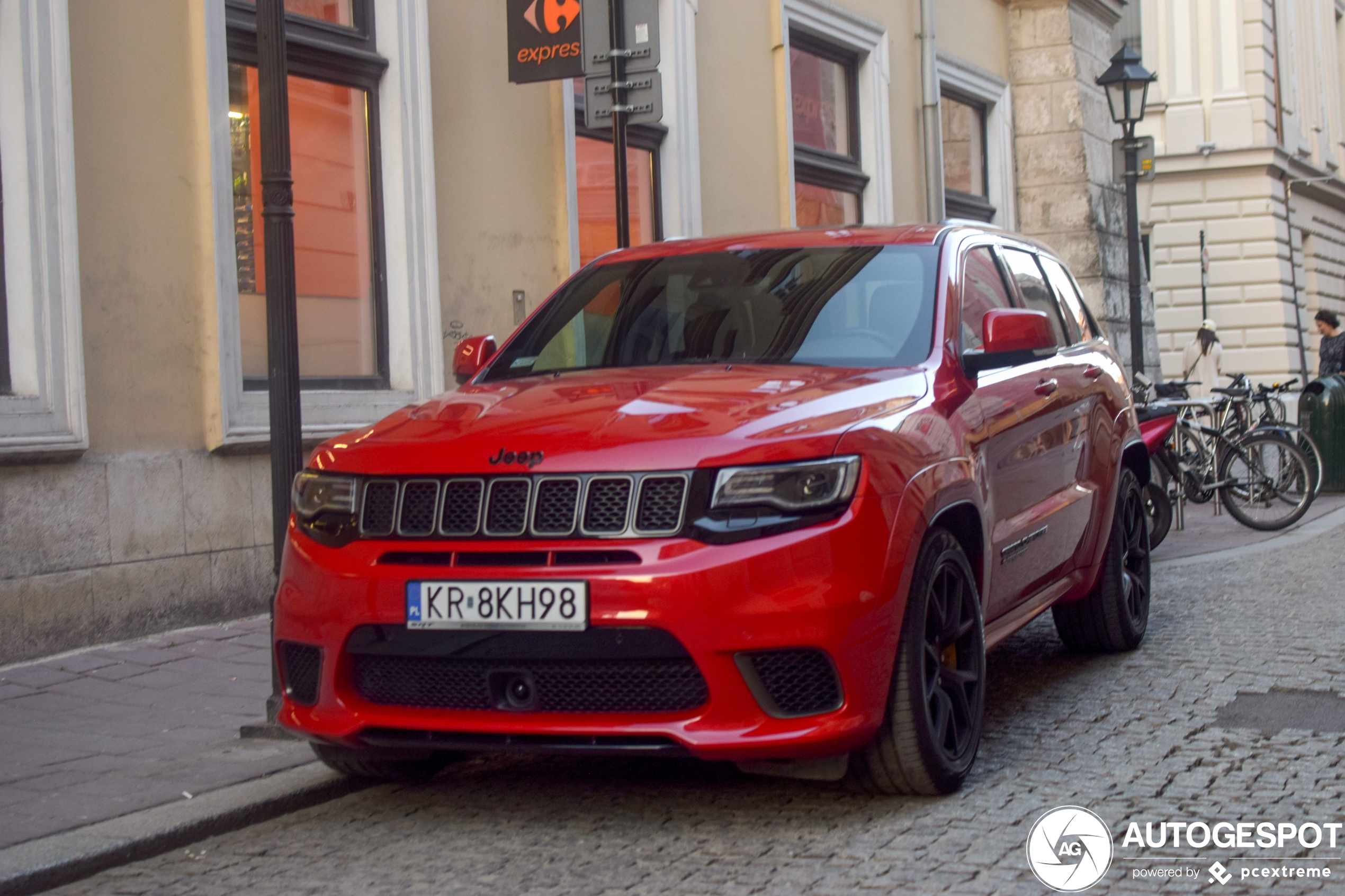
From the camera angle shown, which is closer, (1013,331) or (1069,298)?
(1013,331)

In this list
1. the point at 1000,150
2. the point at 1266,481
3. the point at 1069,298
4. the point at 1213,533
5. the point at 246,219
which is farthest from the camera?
the point at 1000,150

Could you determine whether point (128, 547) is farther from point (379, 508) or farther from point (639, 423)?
point (639, 423)

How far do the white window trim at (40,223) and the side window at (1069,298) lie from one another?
14.3 feet

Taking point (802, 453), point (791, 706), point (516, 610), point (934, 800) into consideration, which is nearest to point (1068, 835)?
point (934, 800)

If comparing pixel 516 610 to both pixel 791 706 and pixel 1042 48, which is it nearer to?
pixel 791 706

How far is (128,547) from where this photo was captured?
767cm

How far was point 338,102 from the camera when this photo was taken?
968 centimetres

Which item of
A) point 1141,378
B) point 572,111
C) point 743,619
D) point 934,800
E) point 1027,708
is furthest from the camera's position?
point 1141,378

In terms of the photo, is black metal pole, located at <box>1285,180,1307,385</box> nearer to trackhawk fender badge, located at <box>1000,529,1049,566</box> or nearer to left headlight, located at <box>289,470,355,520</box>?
trackhawk fender badge, located at <box>1000,529,1049,566</box>

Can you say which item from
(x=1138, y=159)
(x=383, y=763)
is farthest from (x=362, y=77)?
(x=1138, y=159)

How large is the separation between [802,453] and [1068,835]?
3.85 feet

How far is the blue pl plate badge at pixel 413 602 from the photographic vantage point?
4148 millimetres

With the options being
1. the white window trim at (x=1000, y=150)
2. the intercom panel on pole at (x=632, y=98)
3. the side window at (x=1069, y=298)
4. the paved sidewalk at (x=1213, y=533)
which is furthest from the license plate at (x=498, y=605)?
the white window trim at (x=1000, y=150)

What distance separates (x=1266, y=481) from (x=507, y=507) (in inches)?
364
